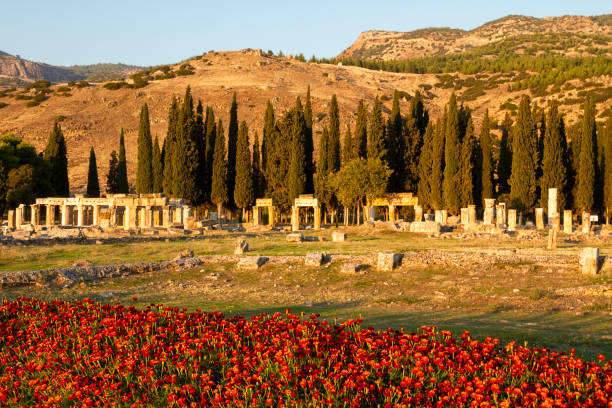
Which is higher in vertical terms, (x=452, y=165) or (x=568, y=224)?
(x=452, y=165)

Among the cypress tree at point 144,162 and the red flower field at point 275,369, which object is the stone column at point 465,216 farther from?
the red flower field at point 275,369

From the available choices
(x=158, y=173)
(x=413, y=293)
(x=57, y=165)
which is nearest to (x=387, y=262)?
(x=413, y=293)

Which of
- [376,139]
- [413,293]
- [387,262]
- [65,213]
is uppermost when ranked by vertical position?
[376,139]

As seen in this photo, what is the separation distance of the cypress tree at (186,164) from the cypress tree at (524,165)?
89.3 feet

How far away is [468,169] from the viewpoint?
49062 mm

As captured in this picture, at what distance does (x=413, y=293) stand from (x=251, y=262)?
6.15 m

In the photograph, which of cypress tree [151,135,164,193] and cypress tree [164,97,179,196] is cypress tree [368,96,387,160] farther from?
cypress tree [151,135,164,193]

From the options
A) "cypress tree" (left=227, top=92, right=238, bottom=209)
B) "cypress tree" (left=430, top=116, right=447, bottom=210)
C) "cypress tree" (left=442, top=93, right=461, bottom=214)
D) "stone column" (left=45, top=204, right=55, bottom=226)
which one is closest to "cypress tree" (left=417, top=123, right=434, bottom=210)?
"cypress tree" (left=430, top=116, right=447, bottom=210)

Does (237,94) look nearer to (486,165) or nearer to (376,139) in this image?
(376,139)

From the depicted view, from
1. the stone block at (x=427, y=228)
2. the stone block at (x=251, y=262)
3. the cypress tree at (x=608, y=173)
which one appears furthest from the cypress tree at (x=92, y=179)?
the stone block at (x=251, y=262)

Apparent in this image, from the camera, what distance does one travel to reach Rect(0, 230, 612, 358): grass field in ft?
38.1

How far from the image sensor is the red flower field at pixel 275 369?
6.69 m

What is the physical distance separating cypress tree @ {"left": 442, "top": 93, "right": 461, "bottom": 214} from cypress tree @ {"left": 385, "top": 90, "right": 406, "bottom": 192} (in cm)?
667

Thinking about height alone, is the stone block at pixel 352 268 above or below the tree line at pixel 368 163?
below
